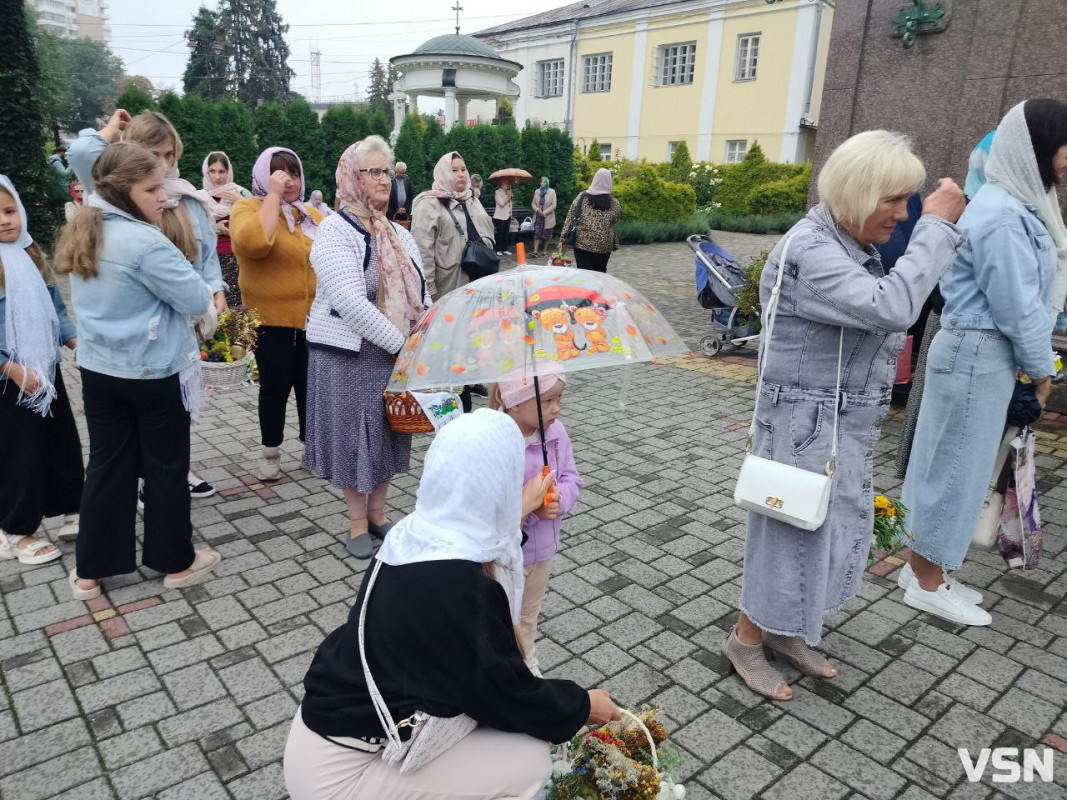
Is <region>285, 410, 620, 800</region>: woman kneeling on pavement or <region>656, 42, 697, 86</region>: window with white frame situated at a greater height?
<region>656, 42, 697, 86</region>: window with white frame

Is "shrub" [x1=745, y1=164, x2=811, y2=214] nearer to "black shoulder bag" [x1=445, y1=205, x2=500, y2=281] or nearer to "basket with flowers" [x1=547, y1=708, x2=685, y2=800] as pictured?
"black shoulder bag" [x1=445, y1=205, x2=500, y2=281]

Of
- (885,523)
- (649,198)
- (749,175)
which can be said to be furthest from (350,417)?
(749,175)

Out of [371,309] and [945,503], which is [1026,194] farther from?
[371,309]

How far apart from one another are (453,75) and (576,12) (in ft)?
58.0

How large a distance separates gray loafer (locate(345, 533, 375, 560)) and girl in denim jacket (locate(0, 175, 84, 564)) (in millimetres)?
1553

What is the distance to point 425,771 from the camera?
1853 millimetres

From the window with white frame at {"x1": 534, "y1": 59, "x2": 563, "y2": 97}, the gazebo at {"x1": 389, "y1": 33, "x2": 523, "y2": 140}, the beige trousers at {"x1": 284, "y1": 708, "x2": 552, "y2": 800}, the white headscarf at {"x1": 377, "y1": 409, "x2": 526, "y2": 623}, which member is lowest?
the beige trousers at {"x1": 284, "y1": 708, "x2": 552, "y2": 800}

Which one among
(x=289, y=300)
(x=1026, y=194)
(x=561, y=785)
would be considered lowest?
(x=561, y=785)

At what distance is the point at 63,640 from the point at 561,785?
2.52m

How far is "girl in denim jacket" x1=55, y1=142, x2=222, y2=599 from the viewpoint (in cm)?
325

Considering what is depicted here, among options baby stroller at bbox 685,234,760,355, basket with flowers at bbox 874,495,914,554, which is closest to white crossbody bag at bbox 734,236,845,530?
basket with flowers at bbox 874,495,914,554

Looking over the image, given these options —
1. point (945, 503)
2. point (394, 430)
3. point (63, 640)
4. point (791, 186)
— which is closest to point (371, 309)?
point (394, 430)

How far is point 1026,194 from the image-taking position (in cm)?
324

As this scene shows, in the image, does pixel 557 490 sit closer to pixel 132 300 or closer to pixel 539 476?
pixel 539 476
